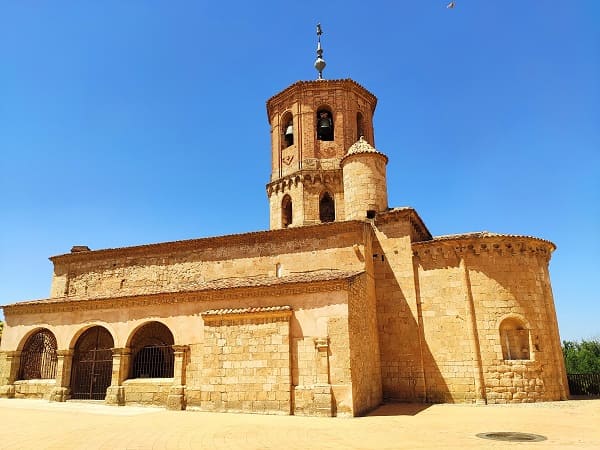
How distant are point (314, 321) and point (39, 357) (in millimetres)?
12954

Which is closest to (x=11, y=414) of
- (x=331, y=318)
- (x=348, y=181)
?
(x=331, y=318)

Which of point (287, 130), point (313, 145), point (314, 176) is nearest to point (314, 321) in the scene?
point (314, 176)

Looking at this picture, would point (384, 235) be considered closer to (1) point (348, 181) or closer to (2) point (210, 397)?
(1) point (348, 181)

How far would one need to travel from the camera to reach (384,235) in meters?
16.3

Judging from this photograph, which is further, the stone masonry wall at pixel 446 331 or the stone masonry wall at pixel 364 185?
the stone masonry wall at pixel 364 185

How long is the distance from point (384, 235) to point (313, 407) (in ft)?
23.2

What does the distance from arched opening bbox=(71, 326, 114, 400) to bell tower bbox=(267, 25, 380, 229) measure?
28.4ft

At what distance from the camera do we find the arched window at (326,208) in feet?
64.8

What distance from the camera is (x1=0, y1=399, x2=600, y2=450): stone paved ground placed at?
805 centimetres

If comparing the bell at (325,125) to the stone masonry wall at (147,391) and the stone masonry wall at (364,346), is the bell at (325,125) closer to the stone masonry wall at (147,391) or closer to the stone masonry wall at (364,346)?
the stone masonry wall at (364,346)

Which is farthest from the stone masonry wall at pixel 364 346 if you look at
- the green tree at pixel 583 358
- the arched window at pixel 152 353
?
the green tree at pixel 583 358

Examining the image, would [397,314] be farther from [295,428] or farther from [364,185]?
[295,428]

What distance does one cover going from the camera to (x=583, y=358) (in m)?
34.3

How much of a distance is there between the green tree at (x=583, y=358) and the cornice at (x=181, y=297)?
1065 inches
